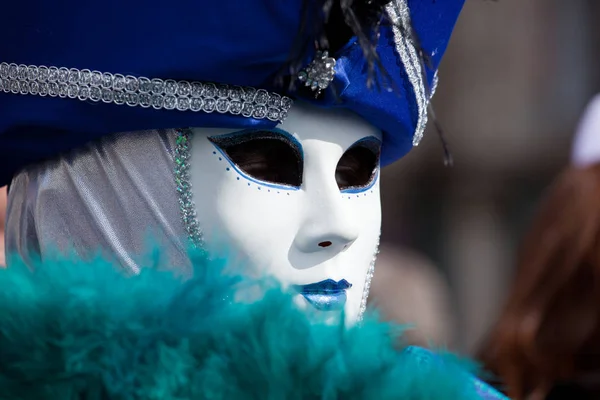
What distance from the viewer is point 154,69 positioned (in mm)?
1716

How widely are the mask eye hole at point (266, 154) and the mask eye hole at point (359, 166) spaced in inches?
4.3

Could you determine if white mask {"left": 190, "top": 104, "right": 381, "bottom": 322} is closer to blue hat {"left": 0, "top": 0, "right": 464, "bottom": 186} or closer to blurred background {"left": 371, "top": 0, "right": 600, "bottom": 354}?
blue hat {"left": 0, "top": 0, "right": 464, "bottom": 186}

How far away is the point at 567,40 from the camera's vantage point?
308 inches

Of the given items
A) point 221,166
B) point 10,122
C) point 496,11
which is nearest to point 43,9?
point 10,122

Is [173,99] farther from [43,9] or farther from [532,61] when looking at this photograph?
[532,61]

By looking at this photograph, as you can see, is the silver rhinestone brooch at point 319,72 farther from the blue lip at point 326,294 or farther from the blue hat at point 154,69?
the blue lip at point 326,294

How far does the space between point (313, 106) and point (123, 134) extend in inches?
13.4

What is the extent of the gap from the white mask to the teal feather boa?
268 mm

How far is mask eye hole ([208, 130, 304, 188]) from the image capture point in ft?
5.91

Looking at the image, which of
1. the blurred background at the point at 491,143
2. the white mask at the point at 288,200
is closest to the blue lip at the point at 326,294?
the white mask at the point at 288,200

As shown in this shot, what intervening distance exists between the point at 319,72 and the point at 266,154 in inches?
6.8

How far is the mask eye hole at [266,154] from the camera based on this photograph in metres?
1.80

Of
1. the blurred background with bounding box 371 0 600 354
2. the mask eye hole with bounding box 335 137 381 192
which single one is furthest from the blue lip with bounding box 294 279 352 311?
the blurred background with bounding box 371 0 600 354

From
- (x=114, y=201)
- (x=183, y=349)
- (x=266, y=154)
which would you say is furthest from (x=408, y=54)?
(x=183, y=349)
